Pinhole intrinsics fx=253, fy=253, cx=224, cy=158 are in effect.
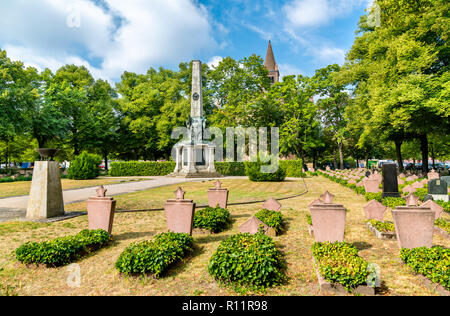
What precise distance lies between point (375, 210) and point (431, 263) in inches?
153

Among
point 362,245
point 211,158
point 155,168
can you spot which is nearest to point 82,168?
point 155,168

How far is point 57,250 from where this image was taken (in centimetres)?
465

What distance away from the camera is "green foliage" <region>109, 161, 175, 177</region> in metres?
33.0

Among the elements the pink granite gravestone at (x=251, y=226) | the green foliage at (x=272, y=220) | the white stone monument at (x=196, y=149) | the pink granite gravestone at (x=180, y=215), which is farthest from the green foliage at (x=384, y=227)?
the white stone monument at (x=196, y=149)

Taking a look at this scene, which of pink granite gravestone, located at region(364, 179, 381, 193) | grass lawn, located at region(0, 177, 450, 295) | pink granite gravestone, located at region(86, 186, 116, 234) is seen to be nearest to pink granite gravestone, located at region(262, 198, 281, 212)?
grass lawn, located at region(0, 177, 450, 295)

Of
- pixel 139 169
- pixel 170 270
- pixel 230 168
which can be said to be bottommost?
pixel 170 270

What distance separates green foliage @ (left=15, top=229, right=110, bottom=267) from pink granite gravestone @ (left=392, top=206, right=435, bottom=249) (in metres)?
6.21

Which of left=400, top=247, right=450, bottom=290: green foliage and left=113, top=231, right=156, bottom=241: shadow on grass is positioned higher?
left=400, top=247, right=450, bottom=290: green foliage

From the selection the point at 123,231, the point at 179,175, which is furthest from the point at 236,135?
the point at 123,231

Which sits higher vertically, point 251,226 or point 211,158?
point 211,158

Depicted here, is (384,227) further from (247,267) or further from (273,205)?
(247,267)

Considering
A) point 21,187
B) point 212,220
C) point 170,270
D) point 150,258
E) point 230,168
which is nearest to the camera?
point 150,258

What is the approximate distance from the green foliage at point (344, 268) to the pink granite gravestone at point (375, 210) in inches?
157

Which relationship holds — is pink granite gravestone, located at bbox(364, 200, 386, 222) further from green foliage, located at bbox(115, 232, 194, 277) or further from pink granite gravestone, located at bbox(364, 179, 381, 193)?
green foliage, located at bbox(115, 232, 194, 277)
